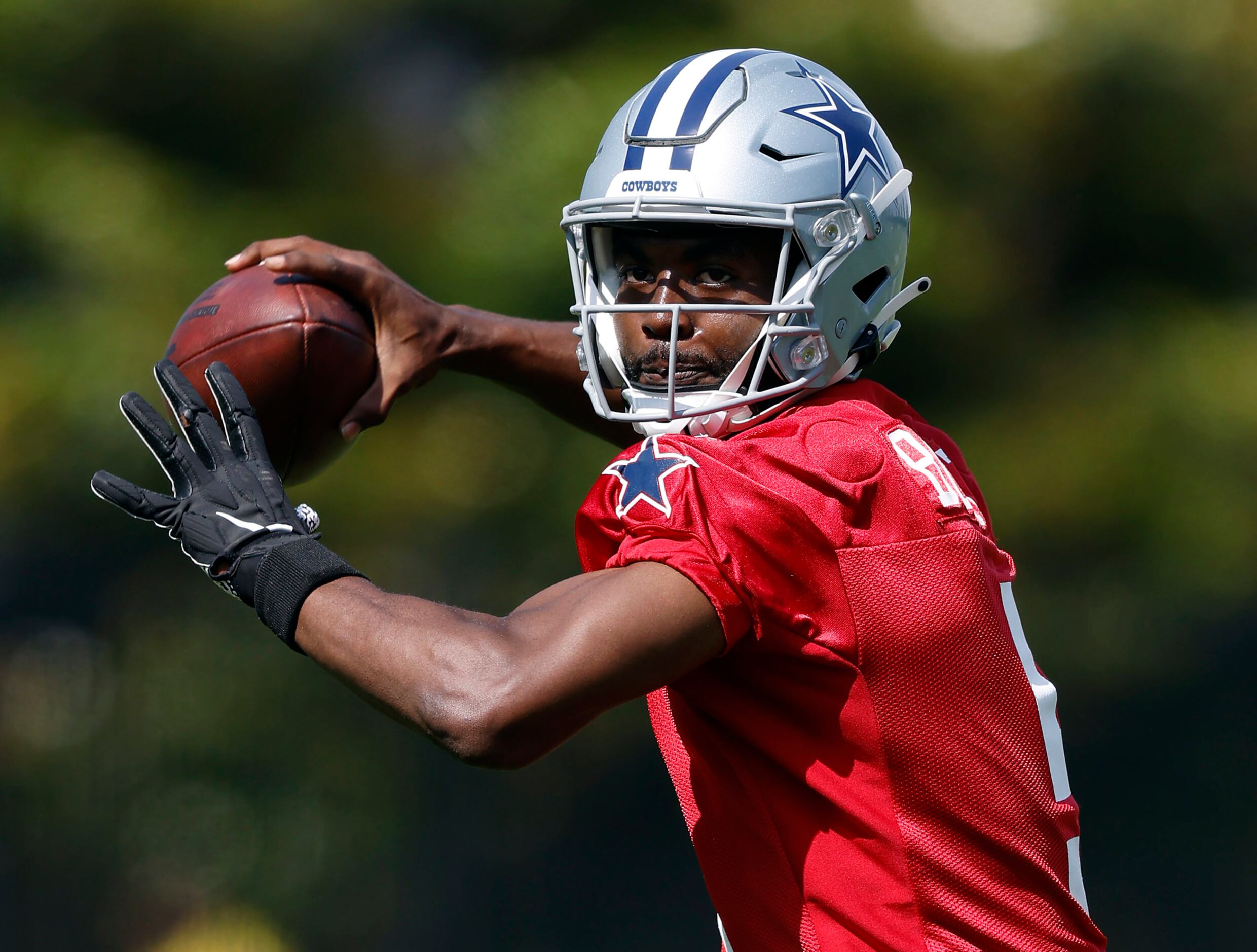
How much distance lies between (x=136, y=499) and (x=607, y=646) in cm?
81

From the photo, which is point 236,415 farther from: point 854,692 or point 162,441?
point 854,692

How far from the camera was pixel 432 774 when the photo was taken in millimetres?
4906

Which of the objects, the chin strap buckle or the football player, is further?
the chin strap buckle

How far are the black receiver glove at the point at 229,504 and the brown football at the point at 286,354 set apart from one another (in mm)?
196

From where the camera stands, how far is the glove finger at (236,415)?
1.93 meters

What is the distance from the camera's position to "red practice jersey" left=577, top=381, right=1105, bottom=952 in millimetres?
1540

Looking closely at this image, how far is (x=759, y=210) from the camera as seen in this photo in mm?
1905

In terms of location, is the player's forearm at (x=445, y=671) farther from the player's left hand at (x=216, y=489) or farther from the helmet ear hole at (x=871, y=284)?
the helmet ear hole at (x=871, y=284)

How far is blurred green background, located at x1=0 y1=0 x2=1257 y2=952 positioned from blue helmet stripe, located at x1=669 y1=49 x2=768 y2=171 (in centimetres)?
285

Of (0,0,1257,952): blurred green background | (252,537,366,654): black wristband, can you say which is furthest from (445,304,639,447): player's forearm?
(0,0,1257,952): blurred green background

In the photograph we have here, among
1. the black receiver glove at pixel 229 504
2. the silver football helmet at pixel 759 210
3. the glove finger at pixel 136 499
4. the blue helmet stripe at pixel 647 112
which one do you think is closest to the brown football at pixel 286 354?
the black receiver glove at pixel 229 504

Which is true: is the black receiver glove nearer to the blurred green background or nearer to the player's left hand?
the player's left hand

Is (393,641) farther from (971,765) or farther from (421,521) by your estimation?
(421,521)

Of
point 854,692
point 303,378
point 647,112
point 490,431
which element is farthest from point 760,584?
point 490,431
